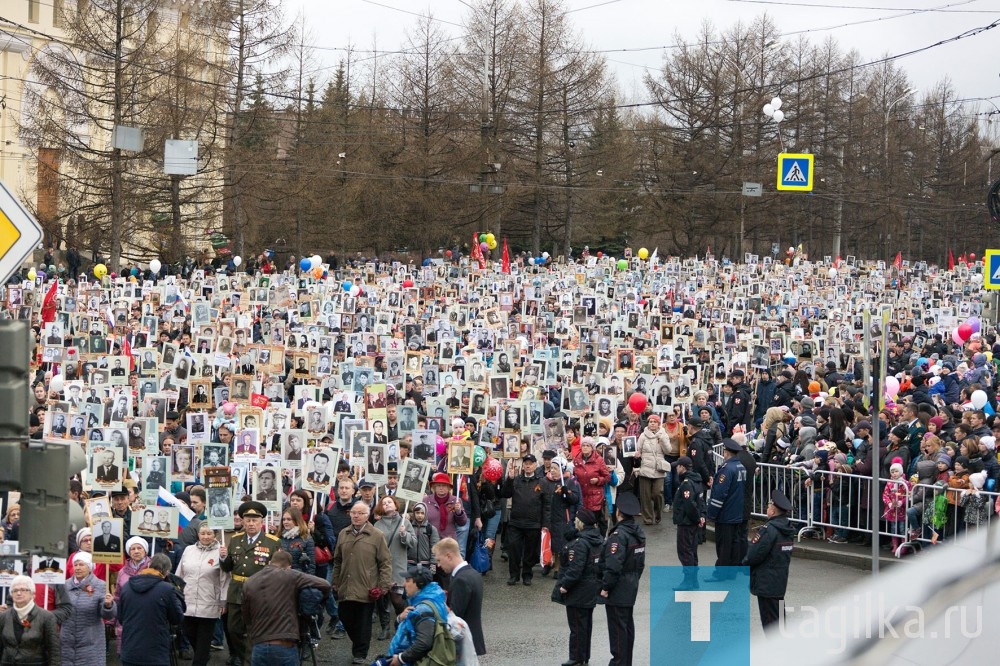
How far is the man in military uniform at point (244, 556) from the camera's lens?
995cm

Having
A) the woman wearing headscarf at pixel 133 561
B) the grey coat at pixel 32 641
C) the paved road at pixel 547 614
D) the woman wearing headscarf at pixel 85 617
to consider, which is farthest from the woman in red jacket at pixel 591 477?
the grey coat at pixel 32 641

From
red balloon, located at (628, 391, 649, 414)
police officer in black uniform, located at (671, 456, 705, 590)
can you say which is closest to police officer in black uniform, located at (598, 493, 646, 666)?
police officer in black uniform, located at (671, 456, 705, 590)

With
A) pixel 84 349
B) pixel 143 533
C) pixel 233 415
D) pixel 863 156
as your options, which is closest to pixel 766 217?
pixel 863 156

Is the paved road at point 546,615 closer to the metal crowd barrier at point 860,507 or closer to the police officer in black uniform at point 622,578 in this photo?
the police officer in black uniform at point 622,578

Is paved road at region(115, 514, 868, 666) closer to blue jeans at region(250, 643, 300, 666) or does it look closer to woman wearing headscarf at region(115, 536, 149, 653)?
woman wearing headscarf at region(115, 536, 149, 653)

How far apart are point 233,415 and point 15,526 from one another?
437cm

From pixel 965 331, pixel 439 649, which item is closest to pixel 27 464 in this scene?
pixel 439 649

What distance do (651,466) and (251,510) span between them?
7.01m

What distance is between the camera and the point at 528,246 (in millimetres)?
58781

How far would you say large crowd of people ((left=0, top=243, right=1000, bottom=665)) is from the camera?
969 centimetres

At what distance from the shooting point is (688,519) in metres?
12.7

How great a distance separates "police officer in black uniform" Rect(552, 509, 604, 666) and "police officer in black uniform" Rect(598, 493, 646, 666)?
0.52ft

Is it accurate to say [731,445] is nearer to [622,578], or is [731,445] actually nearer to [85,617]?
[622,578]

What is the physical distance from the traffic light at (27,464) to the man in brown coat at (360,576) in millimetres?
4746
